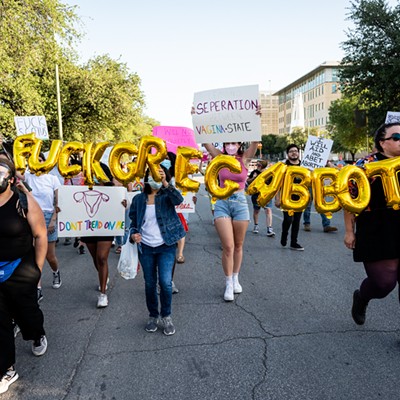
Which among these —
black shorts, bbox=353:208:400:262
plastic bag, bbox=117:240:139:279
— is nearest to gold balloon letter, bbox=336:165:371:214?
black shorts, bbox=353:208:400:262

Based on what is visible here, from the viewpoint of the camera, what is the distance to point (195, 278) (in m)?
5.15

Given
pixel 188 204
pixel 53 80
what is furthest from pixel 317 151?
pixel 53 80

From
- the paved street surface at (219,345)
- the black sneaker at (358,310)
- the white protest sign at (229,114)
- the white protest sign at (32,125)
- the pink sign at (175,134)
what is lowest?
the paved street surface at (219,345)

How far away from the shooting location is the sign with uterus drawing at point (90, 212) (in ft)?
12.8

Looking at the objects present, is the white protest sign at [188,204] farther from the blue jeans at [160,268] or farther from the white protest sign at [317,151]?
the blue jeans at [160,268]

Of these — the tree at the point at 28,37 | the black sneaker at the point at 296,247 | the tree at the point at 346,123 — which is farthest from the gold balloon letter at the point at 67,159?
the tree at the point at 346,123

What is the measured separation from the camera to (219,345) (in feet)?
10.5

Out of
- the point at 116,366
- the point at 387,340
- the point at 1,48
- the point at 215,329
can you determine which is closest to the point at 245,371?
the point at 215,329

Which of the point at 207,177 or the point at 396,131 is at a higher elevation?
the point at 396,131

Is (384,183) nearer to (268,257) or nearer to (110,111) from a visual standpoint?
(268,257)

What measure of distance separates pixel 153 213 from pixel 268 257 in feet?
11.3

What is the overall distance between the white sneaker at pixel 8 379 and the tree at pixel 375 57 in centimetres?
1623

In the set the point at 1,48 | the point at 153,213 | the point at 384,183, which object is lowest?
the point at 153,213

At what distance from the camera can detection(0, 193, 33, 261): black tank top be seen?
2645 millimetres
